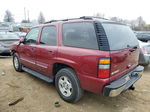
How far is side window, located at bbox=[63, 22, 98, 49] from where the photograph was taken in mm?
2754

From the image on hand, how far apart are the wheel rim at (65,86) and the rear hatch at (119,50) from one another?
103cm

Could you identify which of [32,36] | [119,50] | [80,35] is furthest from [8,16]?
[119,50]

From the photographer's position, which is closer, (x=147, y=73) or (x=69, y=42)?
(x=69, y=42)

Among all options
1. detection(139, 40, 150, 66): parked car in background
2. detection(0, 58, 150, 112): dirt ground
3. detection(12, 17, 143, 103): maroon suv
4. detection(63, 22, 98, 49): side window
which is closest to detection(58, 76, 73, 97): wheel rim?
detection(12, 17, 143, 103): maroon suv

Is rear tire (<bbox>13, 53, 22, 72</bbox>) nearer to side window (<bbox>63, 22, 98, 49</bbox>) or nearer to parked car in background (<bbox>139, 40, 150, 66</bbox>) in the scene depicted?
side window (<bbox>63, 22, 98, 49</bbox>)

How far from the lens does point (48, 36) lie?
384cm

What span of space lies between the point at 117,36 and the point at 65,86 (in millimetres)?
1611

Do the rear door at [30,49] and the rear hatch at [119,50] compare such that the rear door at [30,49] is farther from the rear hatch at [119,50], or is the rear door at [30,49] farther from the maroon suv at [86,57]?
the rear hatch at [119,50]

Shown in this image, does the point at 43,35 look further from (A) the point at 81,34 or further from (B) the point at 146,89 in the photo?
(B) the point at 146,89

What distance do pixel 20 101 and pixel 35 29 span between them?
2195 millimetres

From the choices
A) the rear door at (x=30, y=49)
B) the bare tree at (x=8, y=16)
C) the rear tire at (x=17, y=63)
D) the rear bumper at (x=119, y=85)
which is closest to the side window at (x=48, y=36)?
the rear door at (x=30, y=49)

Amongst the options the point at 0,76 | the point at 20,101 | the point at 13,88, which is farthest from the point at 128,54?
the point at 0,76

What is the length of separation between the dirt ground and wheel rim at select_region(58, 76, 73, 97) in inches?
9.1

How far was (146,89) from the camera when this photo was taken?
13.9 ft
